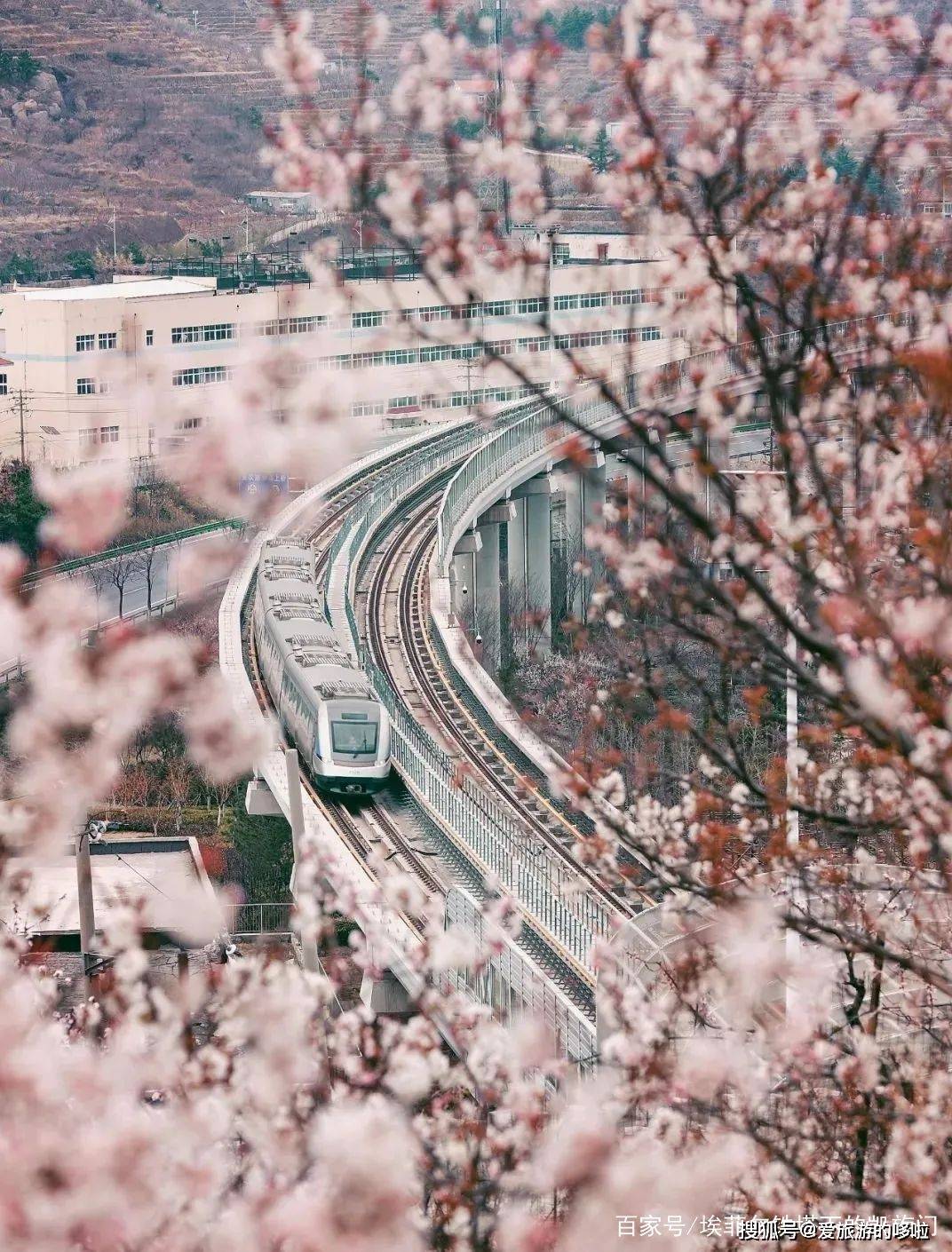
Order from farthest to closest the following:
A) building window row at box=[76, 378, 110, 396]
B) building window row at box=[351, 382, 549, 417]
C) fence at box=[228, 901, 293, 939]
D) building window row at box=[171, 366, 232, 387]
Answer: building window row at box=[351, 382, 549, 417], building window row at box=[171, 366, 232, 387], building window row at box=[76, 378, 110, 396], fence at box=[228, 901, 293, 939]

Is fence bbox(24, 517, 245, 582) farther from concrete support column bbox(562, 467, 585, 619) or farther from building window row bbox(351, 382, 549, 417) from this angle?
concrete support column bbox(562, 467, 585, 619)

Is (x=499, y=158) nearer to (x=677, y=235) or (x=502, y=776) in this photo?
(x=677, y=235)

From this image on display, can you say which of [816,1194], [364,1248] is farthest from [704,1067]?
[364,1248]

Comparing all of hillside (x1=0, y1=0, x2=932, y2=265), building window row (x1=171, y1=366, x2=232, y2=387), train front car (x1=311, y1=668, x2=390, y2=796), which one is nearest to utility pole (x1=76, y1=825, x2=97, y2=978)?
train front car (x1=311, y1=668, x2=390, y2=796)

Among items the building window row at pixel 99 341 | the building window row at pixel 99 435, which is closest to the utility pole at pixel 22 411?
the building window row at pixel 99 435

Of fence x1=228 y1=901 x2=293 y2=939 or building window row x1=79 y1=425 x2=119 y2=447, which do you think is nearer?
→ fence x1=228 y1=901 x2=293 y2=939
